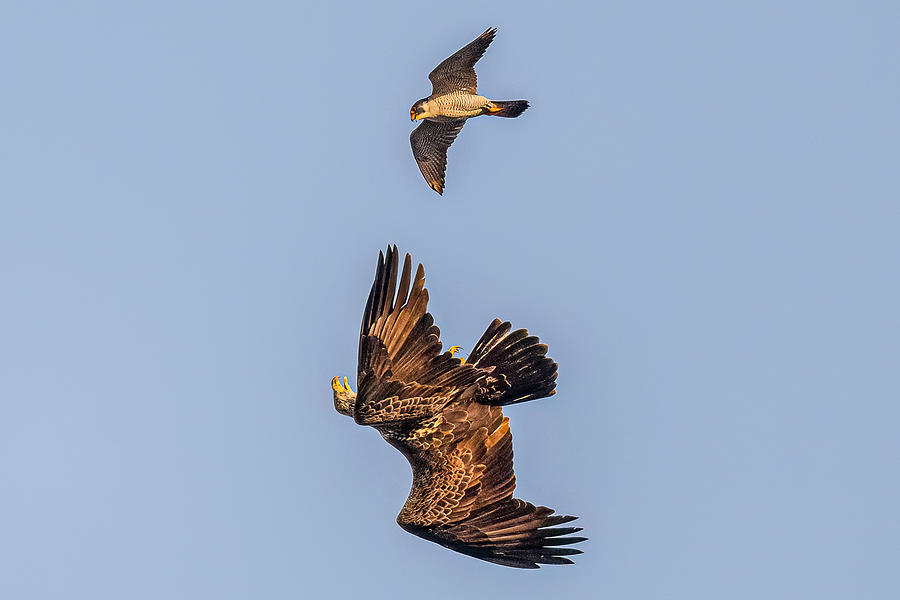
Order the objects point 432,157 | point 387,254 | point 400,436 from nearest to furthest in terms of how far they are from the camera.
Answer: point 387,254, point 400,436, point 432,157

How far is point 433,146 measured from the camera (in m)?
28.9

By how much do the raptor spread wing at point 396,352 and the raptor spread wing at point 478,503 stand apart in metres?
1.41

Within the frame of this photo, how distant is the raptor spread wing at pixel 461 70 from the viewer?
26.7 meters

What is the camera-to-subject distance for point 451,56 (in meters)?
27.0

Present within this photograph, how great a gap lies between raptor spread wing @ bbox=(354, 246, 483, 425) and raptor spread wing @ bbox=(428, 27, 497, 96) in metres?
10.7

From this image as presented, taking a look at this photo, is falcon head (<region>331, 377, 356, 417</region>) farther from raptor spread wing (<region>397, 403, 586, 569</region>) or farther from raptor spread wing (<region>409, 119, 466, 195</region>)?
raptor spread wing (<region>409, 119, 466, 195</region>)

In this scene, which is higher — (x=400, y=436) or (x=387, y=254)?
(x=387, y=254)

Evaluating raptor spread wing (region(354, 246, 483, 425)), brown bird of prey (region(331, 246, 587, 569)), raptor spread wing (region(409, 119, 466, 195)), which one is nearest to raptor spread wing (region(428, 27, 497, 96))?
raptor spread wing (region(409, 119, 466, 195))

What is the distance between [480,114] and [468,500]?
10.7m

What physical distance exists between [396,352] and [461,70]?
11.4m

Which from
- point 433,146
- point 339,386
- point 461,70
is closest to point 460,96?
point 461,70

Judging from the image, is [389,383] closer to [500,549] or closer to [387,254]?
[387,254]

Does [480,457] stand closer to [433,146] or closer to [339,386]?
[339,386]

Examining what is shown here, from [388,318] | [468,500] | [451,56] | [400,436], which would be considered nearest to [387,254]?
[388,318]
